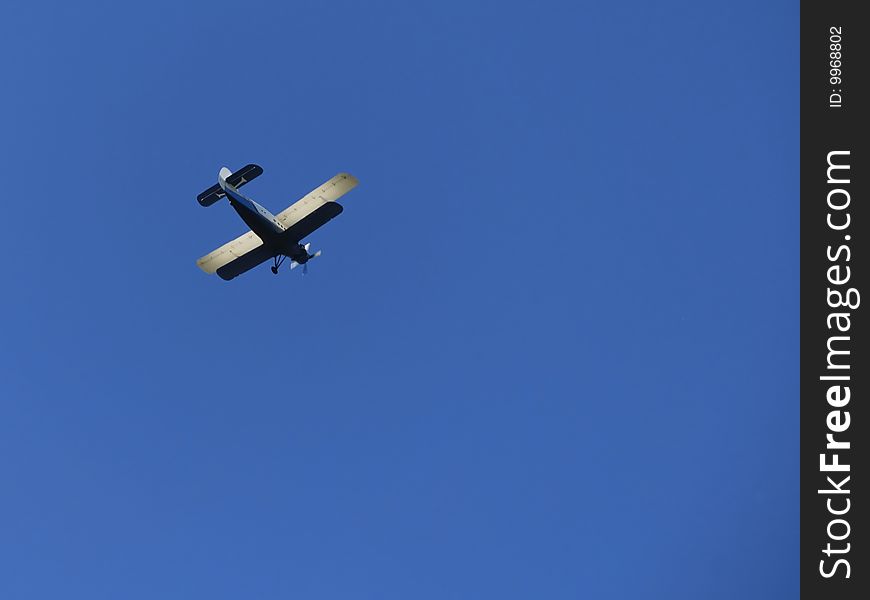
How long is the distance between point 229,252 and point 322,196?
7.43 m

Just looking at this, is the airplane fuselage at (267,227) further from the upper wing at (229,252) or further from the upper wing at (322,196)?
the upper wing at (229,252)

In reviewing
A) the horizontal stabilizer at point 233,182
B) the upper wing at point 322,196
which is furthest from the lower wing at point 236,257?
the horizontal stabilizer at point 233,182

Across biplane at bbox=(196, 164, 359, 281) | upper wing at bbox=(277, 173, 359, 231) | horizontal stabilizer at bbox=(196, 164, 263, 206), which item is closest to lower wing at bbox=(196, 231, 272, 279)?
biplane at bbox=(196, 164, 359, 281)

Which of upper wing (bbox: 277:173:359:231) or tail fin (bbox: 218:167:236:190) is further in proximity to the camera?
upper wing (bbox: 277:173:359:231)

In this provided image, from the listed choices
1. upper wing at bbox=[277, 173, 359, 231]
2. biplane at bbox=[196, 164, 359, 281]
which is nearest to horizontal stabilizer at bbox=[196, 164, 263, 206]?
biplane at bbox=[196, 164, 359, 281]

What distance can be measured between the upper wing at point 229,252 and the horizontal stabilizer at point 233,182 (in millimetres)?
5166

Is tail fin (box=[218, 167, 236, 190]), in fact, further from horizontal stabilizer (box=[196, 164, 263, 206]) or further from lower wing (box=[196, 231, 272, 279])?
lower wing (box=[196, 231, 272, 279])

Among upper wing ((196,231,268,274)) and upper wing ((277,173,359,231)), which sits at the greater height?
upper wing ((277,173,359,231))

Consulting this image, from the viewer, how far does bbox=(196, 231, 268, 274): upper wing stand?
61.1 metres
